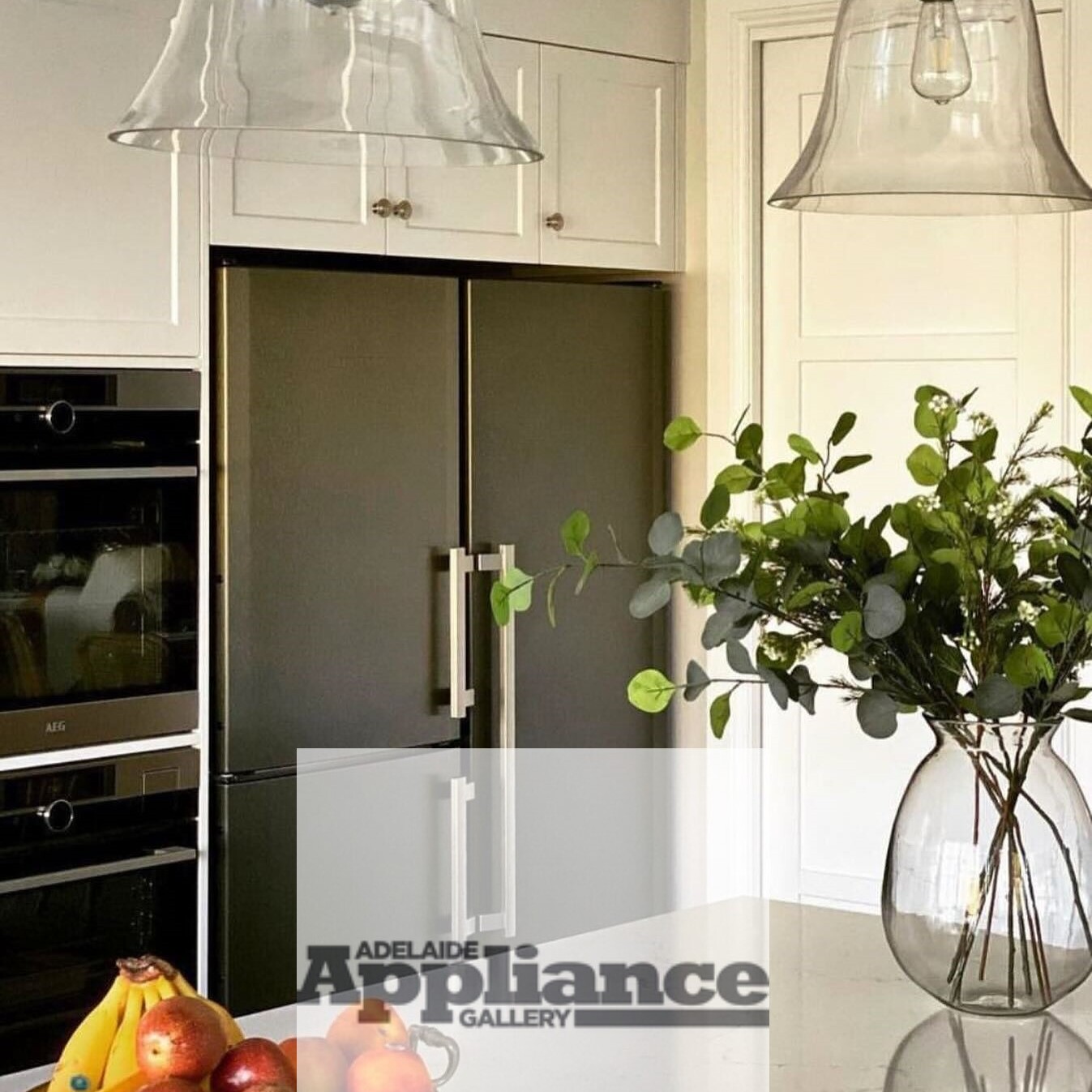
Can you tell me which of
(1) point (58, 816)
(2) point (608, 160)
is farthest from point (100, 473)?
(2) point (608, 160)

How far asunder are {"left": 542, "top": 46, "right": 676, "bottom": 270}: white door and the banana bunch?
242 centimetres

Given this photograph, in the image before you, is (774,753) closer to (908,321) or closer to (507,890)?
(507,890)

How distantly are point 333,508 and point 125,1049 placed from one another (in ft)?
6.61

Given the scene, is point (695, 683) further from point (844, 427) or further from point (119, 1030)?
point (119, 1030)

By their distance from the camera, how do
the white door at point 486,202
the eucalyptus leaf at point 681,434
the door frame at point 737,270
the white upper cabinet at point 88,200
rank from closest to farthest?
the eucalyptus leaf at point 681,434, the white upper cabinet at point 88,200, the white door at point 486,202, the door frame at point 737,270

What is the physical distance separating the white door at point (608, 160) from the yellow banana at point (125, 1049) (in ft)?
8.02

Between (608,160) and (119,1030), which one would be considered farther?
(608,160)

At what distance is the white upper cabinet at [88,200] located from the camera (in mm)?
2832

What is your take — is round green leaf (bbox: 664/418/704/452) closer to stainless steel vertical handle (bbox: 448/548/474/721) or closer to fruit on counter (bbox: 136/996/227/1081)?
fruit on counter (bbox: 136/996/227/1081)

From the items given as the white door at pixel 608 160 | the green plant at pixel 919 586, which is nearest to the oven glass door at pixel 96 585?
the white door at pixel 608 160

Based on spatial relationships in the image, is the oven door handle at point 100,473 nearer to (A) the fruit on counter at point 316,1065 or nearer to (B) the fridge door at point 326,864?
(B) the fridge door at point 326,864

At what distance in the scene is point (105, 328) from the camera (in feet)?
9.68

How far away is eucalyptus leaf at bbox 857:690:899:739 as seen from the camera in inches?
62.5

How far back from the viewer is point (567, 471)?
11.9 feet
